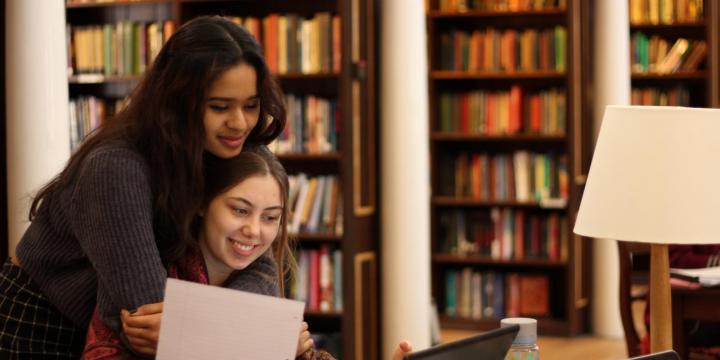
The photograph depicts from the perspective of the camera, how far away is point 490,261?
7.56 meters

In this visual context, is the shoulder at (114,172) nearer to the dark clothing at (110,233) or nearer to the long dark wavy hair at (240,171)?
the dark clothing at (110,233)

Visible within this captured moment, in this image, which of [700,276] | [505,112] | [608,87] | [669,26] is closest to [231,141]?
[700,276]

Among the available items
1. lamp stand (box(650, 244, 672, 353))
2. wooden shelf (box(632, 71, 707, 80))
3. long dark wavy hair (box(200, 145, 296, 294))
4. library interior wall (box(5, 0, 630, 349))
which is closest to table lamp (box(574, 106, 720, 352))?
lamp stand (box(650, 244, 672, 353))

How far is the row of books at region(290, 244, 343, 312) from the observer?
230 inches

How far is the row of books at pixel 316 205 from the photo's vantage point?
5816mm

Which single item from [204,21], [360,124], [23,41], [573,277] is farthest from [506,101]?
[204,21]

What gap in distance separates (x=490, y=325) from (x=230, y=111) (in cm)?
553

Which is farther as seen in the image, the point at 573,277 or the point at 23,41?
the point at 573,277

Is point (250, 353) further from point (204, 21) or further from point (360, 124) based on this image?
point (360, 124)

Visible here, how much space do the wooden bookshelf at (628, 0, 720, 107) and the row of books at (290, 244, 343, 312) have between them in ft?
A: 14.2

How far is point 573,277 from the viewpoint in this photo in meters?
7.25

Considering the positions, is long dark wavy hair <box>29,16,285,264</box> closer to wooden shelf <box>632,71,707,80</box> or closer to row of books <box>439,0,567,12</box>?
row of books <box>439,0,567,12</box>

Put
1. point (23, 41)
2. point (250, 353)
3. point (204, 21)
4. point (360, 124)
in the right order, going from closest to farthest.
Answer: point (250, 353), point (204, 21), point (23, 41), point (360, 124)

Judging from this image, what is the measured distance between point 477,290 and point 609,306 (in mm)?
895
